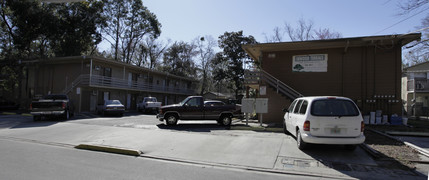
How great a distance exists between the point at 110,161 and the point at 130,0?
4069 centimetres

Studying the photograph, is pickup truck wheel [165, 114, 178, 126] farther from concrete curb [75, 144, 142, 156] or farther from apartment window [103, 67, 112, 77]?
apartment window [103, 67, 112, 77]

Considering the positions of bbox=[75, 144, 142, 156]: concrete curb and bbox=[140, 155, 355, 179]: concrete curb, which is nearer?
bbox=[140, 155, 355, 179]: concrete curb

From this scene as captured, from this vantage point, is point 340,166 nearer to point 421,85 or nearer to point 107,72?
point 421,85

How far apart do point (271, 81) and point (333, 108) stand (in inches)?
353

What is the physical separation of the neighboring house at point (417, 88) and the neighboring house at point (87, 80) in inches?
1189

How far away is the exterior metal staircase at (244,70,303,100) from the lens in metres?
15.3

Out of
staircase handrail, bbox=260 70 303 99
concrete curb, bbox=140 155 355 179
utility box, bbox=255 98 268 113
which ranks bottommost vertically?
concrete curb, bbox=140 155 355 179

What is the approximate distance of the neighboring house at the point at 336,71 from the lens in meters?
15.1

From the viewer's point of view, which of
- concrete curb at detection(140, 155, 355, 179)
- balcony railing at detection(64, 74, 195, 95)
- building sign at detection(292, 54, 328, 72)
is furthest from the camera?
balcony railing at detection(64, 74, 195, 95)

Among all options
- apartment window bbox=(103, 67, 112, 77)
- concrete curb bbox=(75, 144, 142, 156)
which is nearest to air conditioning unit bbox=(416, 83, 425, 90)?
concrete curb bbox=(75, 144, 142, 156)

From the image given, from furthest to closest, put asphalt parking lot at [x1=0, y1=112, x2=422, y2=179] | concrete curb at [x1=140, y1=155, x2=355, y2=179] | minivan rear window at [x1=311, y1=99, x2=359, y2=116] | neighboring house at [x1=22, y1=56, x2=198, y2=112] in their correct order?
neighboring house at [x1=22, y1=56, x2=198, y2=112]
minivan rear window at [x1=311, y1=99, x2=359, y2=116]
asphalt parking lot at [x1=0, y1=112, x2=422, y2=179]
concrete curb at [x1=140, y1=155, x2=355, y2=179]

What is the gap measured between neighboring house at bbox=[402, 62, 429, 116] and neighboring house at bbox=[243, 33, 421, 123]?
1346cm

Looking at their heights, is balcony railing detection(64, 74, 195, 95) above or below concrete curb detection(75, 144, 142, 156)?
above

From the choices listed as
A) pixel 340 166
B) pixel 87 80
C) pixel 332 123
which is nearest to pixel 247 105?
pixel 332 123
